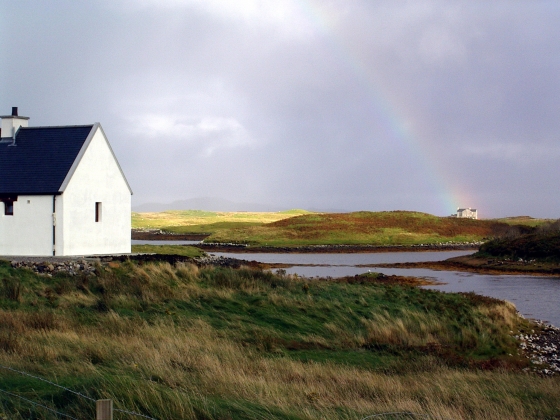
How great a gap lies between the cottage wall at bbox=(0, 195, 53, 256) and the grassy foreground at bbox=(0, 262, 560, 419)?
535 centimetres

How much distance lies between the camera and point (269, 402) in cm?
739

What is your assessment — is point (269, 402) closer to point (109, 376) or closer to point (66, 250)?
point (109, 376)

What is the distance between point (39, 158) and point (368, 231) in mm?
69965

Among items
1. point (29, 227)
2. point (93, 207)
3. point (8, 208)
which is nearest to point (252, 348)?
point (93, 207)

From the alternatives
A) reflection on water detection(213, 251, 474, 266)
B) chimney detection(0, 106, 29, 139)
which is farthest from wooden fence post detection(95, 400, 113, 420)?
reflection on water detection(213, 251, 474, 266)

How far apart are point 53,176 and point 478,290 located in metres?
24.3

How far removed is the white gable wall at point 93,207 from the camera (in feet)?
91.6

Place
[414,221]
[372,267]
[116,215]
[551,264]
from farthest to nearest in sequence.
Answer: [414,221], [372,267], [551,264], [116,215]

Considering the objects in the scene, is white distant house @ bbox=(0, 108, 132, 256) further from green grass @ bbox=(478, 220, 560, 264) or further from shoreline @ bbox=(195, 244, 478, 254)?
shoreline @ bbox=(195, 244, 478, 254)

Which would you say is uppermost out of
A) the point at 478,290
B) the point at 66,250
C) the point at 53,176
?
the point at 53,176

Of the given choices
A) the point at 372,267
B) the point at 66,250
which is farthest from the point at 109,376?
the point at 372,267

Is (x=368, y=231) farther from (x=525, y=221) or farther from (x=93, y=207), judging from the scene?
(x=93, y=207)

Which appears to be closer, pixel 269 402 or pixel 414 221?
pixel 269 402

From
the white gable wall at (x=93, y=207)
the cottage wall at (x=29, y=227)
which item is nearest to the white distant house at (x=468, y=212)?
the white gable wall at (x=93, y=207)
